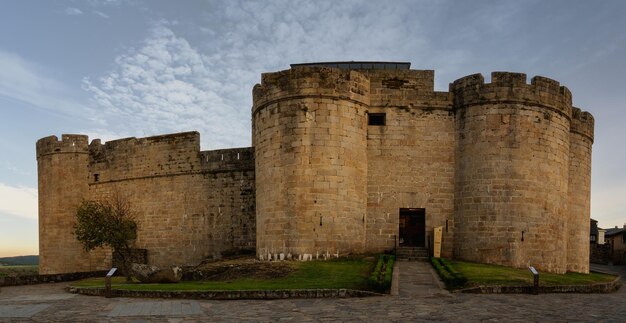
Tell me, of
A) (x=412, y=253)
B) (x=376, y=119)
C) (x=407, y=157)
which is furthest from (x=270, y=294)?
(x=376, y=119)

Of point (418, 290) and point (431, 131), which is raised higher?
point (431, 131)

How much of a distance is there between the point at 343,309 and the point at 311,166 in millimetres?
10119

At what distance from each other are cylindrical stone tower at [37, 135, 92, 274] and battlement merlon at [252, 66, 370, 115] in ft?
49.0

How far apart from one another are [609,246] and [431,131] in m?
46.9

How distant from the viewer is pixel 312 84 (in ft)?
76.5

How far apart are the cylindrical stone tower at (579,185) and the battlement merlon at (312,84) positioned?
38.8 feet

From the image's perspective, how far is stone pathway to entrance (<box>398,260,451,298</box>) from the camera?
1609 centimetres

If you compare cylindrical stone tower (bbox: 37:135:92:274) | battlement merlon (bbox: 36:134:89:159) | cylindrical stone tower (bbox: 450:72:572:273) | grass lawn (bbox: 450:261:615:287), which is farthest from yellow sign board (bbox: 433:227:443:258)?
battlement merlon (bbox: 36:134:89:159)

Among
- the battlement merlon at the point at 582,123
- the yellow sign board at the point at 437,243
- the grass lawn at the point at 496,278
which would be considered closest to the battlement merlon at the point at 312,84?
the yellow sign board at the point at 437,243

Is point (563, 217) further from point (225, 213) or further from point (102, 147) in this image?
point (102, 147)

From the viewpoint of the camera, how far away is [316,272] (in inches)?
768

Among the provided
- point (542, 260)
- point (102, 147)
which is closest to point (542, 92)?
point (542, 260)

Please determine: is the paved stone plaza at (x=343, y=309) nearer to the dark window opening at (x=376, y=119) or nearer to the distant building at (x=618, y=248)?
the dark window opening at (x=376, y=119)

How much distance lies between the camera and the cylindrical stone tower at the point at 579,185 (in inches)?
1153
